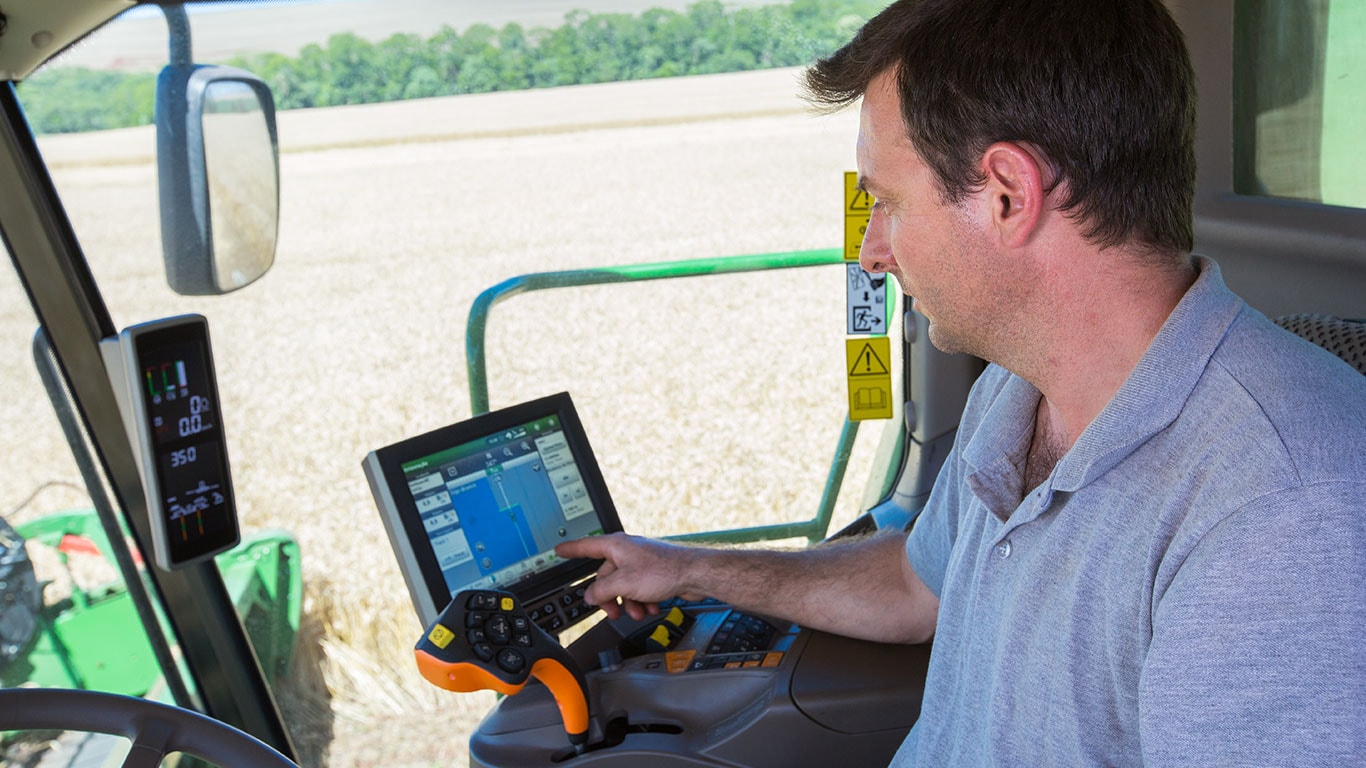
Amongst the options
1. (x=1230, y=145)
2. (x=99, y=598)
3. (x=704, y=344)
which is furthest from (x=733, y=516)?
(x=1230, y=145)

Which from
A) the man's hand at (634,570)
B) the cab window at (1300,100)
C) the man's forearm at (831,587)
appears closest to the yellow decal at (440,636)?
the man's hand at (634,570)

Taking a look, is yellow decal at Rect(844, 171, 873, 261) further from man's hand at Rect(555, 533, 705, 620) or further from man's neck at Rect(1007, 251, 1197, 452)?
man's neck at Rect(1007, 251, 1197, 452)

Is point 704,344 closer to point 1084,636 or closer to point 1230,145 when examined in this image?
point 1230,145

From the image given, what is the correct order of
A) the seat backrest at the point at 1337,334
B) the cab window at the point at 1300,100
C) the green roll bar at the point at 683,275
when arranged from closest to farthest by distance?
the seat backrest at the point at 1337,334, the cab window at the point at 1300,100, the green roll bar at the point at 683,275

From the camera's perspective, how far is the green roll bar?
214 centimetres

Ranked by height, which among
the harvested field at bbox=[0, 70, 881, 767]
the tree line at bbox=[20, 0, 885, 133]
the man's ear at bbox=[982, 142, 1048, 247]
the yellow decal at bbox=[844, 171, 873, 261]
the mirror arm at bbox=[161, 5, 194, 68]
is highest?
the tree line at bbox=[20, 0, 885, 133]

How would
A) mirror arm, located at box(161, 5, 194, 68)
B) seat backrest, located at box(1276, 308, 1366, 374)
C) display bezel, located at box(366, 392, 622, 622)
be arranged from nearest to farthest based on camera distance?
seat backrest, located at box(1276, 308, 1366, 374)
display bezel, located at box(366, 392, 622, 622)
mirror arm, located at box(161, 5, 194, 68)

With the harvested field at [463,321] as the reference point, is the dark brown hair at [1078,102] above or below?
above

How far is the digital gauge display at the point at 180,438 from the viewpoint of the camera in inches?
68.0

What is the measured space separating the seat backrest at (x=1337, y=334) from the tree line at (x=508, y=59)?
2.10 ft

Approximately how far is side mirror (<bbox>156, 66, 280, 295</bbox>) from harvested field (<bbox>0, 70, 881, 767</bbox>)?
319mm

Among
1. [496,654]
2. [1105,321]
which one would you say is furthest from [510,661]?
[1105,321]

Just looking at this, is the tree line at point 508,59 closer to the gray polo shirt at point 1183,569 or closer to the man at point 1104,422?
the man at point 1104,422


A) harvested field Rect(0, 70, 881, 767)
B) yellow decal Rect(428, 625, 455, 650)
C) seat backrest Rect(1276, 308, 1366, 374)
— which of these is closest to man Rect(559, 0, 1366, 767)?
seat backrest Rect(1276, 308, 1366, 374)
